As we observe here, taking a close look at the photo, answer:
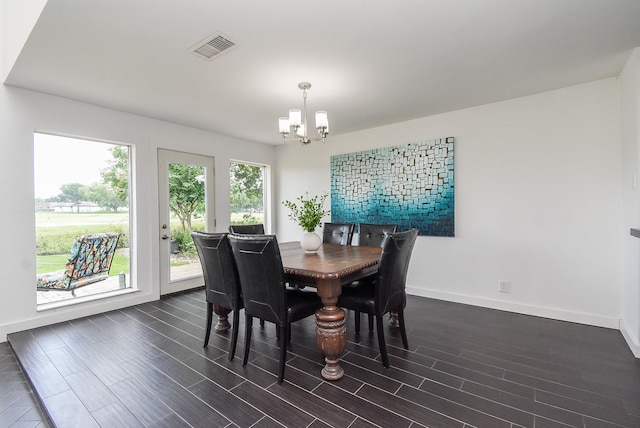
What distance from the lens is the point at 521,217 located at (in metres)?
3.40

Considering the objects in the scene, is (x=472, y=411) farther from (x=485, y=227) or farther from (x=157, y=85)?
(x=157, y=85)

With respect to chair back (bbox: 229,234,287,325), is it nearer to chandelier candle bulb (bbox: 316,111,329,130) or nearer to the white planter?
the white planter

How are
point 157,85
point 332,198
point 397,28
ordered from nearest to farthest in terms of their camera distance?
point 397,28
point 157,85
point 332,198

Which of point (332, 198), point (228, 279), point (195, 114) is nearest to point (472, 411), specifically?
point (228, 279)

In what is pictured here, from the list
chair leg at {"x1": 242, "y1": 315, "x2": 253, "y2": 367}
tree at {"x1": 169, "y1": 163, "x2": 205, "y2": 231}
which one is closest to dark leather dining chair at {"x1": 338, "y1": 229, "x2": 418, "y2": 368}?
chair leg at {"x1": 242, "y1": 315, "x2": 253, "y2": 367}

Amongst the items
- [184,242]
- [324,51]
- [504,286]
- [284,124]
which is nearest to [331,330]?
[284,124]

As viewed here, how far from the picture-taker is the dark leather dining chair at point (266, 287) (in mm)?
2037

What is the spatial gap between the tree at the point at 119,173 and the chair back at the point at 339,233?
2626 millimetres

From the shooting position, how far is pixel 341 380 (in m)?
2.08

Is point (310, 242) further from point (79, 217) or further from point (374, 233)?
point (79, 217)

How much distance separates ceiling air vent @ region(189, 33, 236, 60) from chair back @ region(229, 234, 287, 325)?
141 cm

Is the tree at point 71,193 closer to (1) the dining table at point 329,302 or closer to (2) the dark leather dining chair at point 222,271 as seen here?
(2) the dark leather dining chair at point 222,271

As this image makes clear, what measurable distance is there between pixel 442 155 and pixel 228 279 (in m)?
3.02

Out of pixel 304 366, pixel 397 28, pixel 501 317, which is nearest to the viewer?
pixel 397 28
